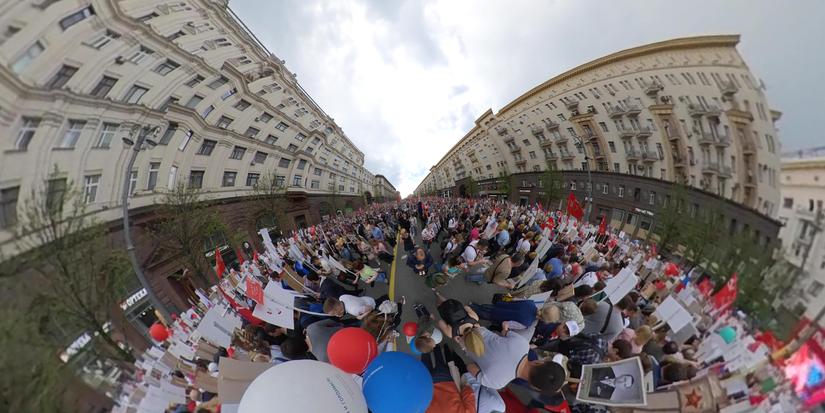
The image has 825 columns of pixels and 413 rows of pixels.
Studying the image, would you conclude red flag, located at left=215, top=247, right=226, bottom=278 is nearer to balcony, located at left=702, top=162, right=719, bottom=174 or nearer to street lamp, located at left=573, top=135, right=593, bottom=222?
street lamp, located at left=573, top=135, right=593, bottom=222

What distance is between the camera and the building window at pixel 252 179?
9.77ft

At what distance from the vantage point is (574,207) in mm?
3900

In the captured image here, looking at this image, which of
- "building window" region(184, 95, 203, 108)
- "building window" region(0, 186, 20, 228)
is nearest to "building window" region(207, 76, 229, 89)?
"building window" region(184, 95, 203, 108)

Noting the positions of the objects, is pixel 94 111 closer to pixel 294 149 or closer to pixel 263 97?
pixel 263 97

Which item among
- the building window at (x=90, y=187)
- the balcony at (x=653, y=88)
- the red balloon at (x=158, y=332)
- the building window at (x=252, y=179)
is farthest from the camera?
the building window at (x=252, y=179)

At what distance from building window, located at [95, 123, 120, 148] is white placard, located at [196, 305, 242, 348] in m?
1.97

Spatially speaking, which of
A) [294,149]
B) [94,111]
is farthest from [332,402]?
[294,149]

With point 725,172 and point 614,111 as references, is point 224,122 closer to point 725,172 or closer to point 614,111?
point 614,111

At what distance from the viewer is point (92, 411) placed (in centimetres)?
168

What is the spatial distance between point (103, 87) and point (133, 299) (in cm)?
212

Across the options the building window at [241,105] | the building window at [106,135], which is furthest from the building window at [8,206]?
the building window at [241,105]

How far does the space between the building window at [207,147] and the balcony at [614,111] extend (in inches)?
198

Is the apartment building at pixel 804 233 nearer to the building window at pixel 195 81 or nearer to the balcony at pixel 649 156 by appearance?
the balcony at pixel 649 156

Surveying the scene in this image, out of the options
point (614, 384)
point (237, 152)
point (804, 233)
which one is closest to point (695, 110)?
point (804, 233)
